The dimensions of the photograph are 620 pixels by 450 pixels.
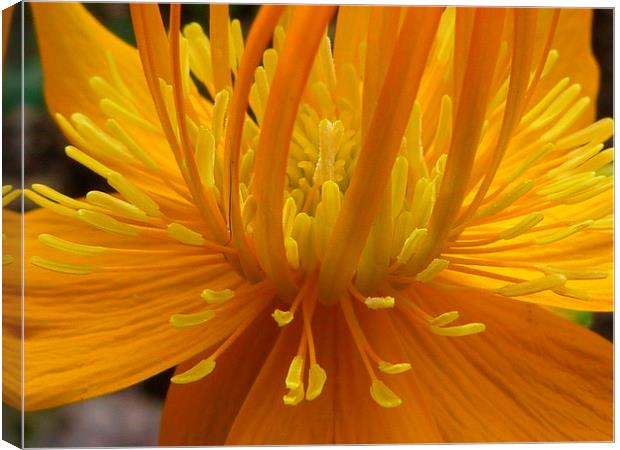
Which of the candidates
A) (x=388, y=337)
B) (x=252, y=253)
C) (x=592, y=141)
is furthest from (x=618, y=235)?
(x=252, y=253)

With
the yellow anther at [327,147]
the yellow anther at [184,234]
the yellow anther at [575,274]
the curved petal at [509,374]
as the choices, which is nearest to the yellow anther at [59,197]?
the yellow anther at [184,234]

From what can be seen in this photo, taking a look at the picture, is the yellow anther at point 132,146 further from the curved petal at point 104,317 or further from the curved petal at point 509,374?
the curved petal at point 509,374

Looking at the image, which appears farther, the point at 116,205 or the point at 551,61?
the point at 551,61

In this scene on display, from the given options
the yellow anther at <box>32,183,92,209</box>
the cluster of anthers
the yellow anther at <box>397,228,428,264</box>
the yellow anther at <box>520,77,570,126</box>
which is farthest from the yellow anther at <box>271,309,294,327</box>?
the yellow anther at <box>520,77,570,126</box>

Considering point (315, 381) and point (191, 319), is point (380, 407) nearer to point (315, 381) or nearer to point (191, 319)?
point (315, 381)

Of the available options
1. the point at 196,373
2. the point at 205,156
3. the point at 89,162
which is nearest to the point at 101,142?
the point at 89,162

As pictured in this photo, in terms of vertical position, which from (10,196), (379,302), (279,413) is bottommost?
(279,413)

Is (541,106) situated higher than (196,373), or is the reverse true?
(541,106)
